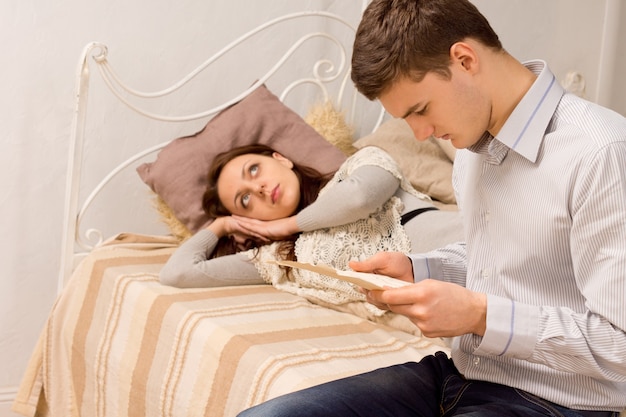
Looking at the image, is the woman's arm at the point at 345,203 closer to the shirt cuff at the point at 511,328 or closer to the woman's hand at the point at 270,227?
the woman's hand at the point at 270,227

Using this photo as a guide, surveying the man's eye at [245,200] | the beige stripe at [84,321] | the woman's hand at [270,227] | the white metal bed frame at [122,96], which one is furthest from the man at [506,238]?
the white metal bed frame at [122,96]

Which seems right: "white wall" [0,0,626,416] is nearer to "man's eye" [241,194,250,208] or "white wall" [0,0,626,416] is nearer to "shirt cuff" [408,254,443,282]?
"man's eye" [241,194,250,208]

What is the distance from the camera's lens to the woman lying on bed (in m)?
2.01

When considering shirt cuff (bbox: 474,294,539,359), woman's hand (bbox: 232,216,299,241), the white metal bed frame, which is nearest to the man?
shirt cuff (bbox: 474,294,539,359)

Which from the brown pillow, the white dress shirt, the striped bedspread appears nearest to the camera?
the white dress shirt

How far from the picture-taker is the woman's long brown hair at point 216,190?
7.34ft

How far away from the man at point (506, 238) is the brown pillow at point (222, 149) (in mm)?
1111

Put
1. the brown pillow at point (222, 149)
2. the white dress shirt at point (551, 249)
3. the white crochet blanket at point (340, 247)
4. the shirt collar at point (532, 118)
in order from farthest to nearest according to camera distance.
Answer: the brown pillow at point (222, 149) < the white crochet blanket at point (340, 247) < the shirt collar at point (532, 118) < the white dress shirt at point (551, 249)

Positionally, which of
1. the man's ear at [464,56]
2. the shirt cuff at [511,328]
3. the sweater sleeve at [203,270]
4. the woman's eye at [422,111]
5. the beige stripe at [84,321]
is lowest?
the beige stripe at [84,321]

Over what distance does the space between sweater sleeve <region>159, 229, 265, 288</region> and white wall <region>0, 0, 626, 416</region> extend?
55 cm

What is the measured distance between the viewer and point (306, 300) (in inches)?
80.2

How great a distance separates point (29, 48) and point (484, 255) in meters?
1.60

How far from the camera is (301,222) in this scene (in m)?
2.08

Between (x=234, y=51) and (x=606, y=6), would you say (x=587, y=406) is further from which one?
(x=606, y=6)
